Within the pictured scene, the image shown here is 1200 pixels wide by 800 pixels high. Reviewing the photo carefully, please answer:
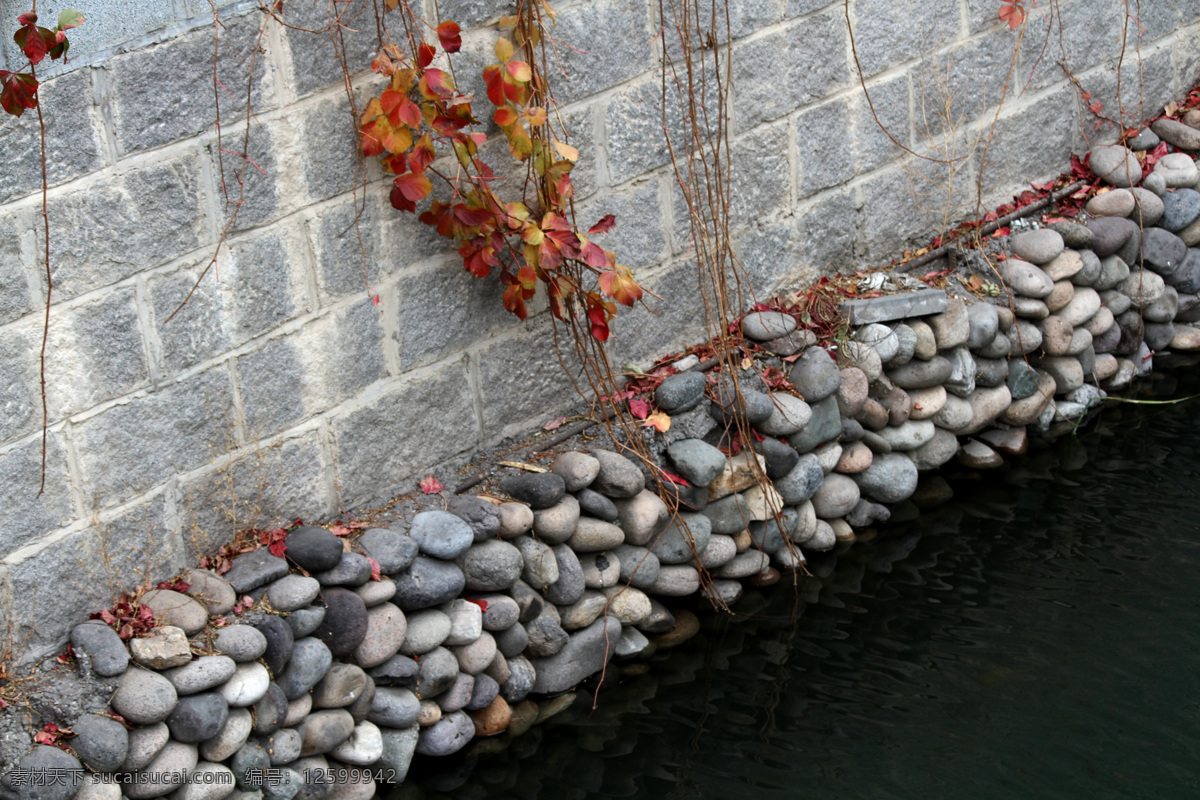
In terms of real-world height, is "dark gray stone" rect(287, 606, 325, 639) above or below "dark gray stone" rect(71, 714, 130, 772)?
below

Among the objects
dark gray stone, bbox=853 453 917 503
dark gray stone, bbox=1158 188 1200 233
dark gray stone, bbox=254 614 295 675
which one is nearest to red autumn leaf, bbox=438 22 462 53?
dark gray stone, bbox=254 614 295 675

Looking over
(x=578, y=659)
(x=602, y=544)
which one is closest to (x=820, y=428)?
(x=602, y=544)

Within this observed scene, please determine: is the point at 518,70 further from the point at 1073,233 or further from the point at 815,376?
the point at 1073,233

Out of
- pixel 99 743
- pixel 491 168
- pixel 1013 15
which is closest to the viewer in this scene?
pixel 99 743

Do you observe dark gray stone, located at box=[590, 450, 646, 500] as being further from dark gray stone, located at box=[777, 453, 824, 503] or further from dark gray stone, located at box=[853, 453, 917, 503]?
dark gray stone, located at box=[853, 453, 917, 503]

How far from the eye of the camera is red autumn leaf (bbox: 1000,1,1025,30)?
4.52 m

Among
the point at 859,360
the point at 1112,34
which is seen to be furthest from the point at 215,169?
the point at 1112,34

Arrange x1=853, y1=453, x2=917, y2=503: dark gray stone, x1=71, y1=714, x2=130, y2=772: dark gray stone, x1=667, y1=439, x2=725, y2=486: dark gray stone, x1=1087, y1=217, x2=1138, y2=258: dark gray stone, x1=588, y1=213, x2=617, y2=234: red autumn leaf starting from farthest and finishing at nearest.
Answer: x1=1087, y1=217, x2=1138, y2=258: dark gray stone < x1=853, y1=453, x2=917, y2=503: dark gray stone < x1=667, y1=439, x2=725, y2=486: dark gray stone < x1=588, y1=213, x2=617, y2=234: red autumn leaf < x1=71, y1=714, x2=130, y2=772: dark gray stone

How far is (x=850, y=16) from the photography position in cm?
418

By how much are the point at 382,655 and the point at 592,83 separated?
1.78 m

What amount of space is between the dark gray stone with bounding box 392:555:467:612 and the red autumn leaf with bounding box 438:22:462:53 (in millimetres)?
1372

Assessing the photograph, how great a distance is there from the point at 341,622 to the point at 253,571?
0.26 metres

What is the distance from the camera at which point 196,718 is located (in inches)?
109

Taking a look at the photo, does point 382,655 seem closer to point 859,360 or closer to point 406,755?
point 406,755
